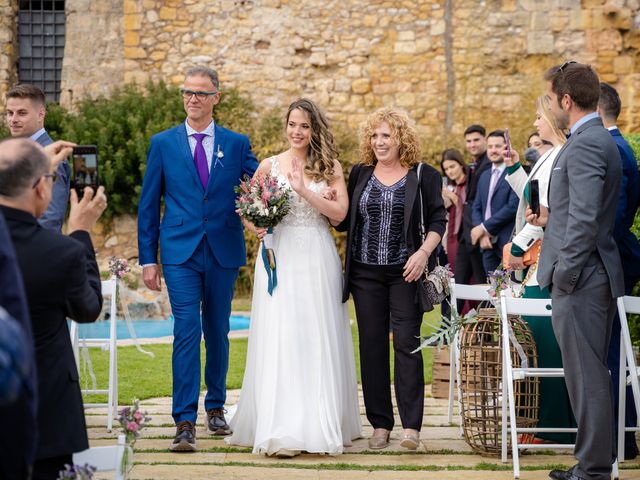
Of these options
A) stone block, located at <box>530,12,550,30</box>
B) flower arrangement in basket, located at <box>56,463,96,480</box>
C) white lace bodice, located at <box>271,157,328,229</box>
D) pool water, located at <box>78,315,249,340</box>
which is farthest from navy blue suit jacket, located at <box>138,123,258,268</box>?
stone block, located at <box>530,12,550,30</box>

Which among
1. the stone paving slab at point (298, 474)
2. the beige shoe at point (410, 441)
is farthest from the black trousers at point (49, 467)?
the beige shoe at point (410, 441)

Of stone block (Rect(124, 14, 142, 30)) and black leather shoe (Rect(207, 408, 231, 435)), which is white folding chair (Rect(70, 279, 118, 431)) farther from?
stone block (Rect(124, 14, 142, 30))

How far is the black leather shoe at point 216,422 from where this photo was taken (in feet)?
21.5

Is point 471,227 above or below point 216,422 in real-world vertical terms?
above

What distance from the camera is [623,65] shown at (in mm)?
17531

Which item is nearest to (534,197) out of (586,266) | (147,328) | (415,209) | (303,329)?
(586,266)

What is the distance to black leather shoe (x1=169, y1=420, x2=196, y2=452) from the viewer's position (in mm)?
5898

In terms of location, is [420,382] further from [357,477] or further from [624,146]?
[624,146]

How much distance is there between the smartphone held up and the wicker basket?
2545mm

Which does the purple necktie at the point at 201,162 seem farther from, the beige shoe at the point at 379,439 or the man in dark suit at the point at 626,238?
the man in dark suit at the point at 626,238

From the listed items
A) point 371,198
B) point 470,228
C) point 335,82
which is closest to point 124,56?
point 335,82

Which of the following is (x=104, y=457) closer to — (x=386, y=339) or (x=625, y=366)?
(x=386, y=339)

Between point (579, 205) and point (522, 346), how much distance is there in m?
1.36

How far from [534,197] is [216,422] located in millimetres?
2525
